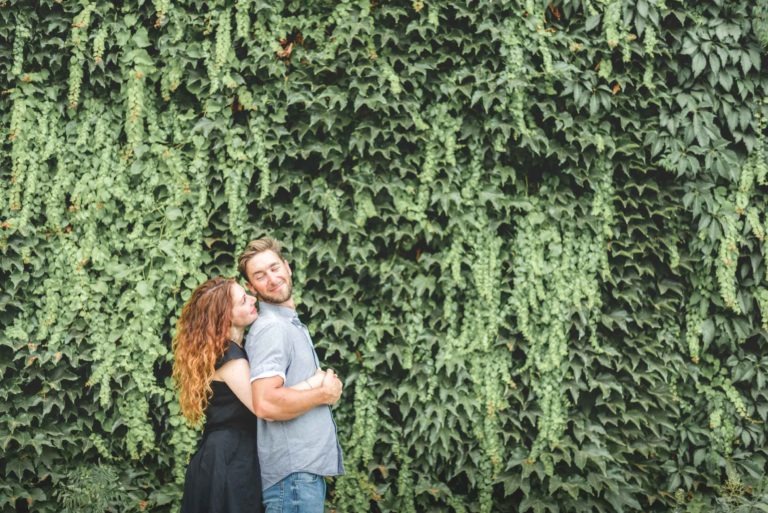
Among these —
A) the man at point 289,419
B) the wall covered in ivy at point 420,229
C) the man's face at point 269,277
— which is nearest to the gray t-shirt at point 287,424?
the man at point 289,419

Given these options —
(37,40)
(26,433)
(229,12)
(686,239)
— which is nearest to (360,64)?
(229,12)

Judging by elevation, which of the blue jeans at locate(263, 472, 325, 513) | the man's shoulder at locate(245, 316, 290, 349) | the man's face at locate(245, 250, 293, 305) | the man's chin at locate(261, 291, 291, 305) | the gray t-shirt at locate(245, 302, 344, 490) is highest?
the man's face at locate(245, 250, 293, 305)

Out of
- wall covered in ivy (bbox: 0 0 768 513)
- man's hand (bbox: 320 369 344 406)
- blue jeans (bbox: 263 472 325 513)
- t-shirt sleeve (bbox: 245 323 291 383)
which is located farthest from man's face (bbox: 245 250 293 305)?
wall covered in ivy (bbox: 0 0 768 513)

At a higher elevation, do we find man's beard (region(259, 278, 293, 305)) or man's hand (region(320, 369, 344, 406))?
man's beard (region(259, 278, 293, 305))

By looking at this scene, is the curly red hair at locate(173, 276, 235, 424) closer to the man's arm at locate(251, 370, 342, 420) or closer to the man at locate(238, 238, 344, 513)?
the man at locate(238, 238, 344, 513)

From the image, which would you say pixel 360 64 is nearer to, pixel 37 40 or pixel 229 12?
pixel 229 12

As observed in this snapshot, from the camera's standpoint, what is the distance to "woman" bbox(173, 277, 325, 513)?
3111mm

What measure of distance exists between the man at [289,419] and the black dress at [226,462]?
7cm

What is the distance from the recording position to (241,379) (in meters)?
3.20

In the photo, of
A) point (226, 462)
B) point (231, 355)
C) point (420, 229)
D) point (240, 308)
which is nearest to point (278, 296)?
point (240, 308)

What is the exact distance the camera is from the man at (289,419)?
3014mm

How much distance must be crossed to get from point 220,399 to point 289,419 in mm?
364

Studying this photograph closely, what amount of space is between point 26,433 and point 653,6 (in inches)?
201

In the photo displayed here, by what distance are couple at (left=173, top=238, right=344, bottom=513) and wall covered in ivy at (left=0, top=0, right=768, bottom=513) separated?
1446mm
